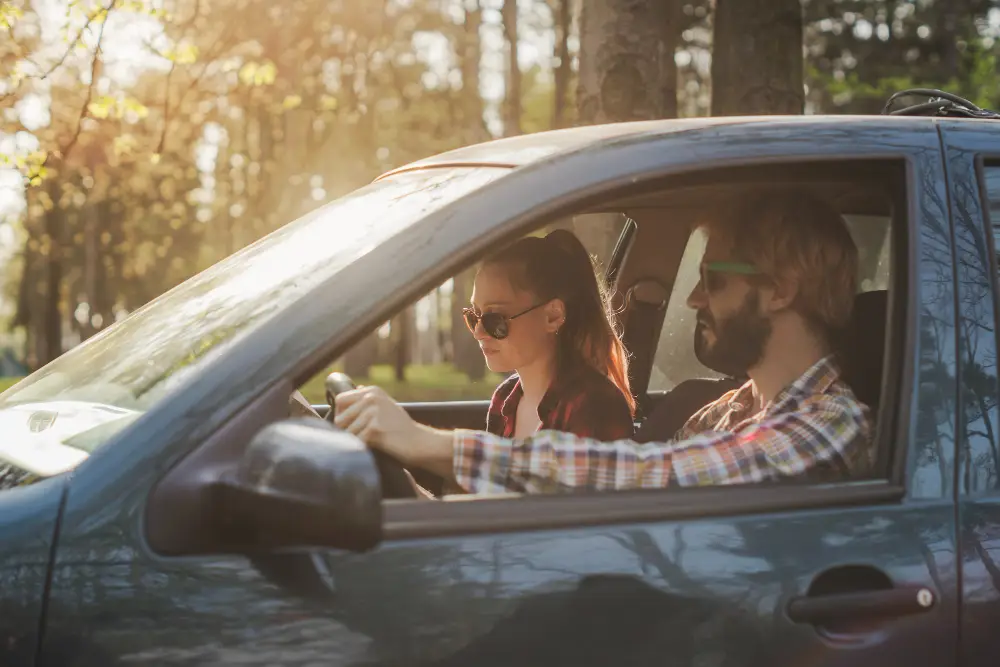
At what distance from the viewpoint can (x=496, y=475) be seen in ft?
7.44

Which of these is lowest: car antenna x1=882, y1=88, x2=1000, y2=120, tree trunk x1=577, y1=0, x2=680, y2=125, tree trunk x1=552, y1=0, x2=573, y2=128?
car antenna x1=882, y1=88, x2=1000, y2=120

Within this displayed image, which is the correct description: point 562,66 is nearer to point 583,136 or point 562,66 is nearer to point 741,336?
point 741,336

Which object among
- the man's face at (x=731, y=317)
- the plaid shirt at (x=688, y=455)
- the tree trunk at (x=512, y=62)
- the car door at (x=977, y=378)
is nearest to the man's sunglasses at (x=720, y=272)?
the man's face at (x=731, y=317)

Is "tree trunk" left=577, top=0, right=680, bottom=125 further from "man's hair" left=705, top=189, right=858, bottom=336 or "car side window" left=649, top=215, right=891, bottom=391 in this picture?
"man's hair" left=705, top=189, right=858, bottom=336

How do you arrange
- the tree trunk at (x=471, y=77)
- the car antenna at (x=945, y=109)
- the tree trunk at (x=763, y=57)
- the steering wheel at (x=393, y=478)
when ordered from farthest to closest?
the tree trunk at (x=471, y=77) → the tree trunk at (x=763, y=57) → the car antenna at (x=945, y=109) → the steering wheel at (x=393, y=478)

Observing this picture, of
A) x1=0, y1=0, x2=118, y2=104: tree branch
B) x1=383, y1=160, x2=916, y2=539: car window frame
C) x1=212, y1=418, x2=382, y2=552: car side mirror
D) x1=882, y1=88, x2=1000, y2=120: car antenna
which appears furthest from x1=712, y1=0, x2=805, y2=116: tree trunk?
x1=212, y1=418, x2=382, y2=552: car side mirror

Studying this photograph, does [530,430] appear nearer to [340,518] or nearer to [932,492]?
[932,492]

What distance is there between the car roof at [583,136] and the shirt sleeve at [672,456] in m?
0.49

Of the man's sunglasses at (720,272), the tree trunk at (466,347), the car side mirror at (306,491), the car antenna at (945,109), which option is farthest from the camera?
the tree trunk at (466,347)

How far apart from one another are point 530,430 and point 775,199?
981 mm

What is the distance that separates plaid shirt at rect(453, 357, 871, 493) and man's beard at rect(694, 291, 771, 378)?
16cm

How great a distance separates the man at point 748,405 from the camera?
227 centimetres

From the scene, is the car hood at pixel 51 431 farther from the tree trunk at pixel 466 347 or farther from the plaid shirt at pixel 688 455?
the tree trunk at pixel 466 347

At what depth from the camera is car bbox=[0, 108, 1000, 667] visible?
1.80m
